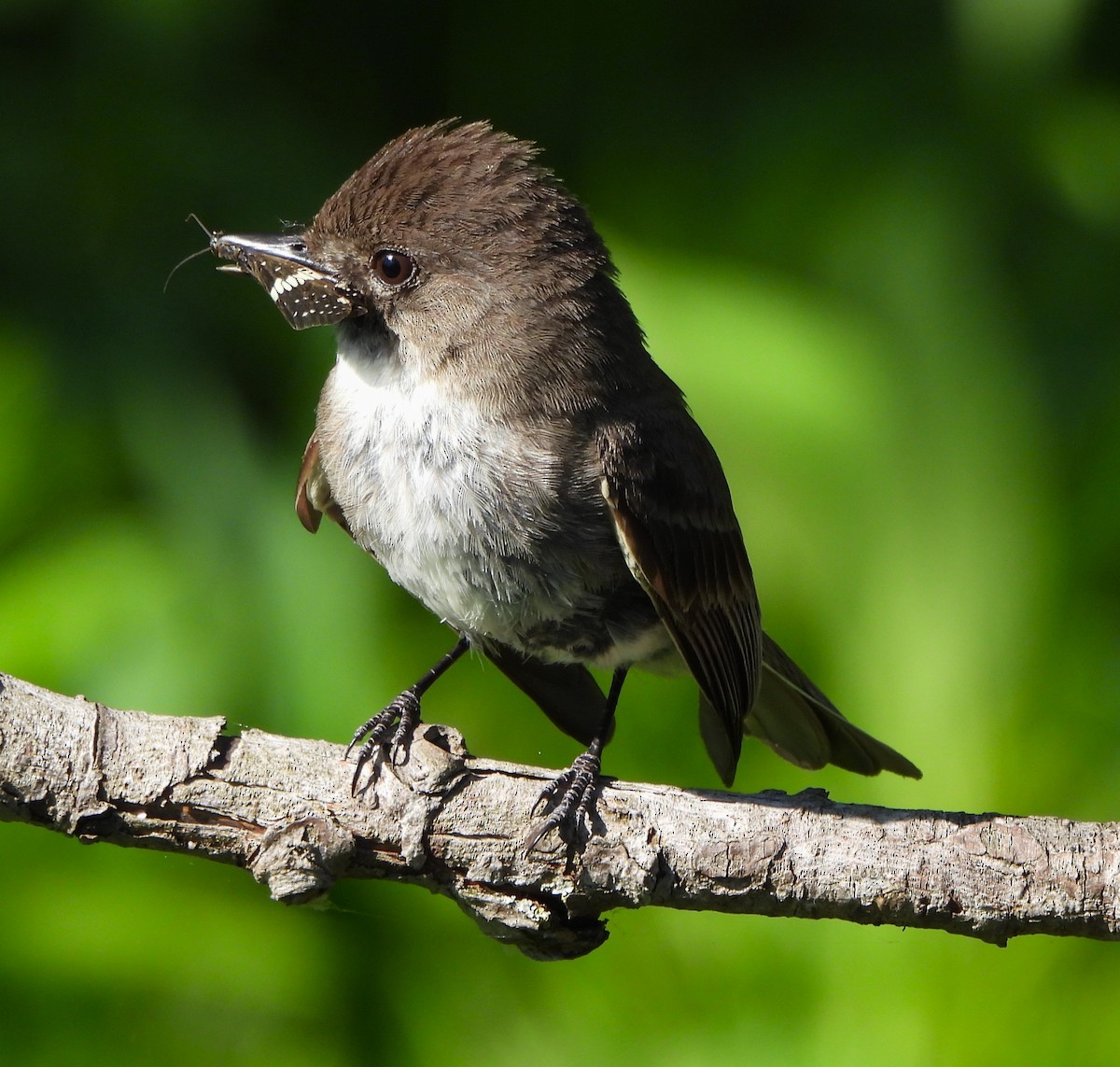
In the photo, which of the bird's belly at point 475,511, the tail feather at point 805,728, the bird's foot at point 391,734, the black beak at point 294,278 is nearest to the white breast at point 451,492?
the bird's belly at point 475,511

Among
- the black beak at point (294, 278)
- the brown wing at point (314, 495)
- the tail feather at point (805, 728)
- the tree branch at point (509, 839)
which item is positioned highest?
the black beak at point (294, 278)

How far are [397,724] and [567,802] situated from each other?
544 mm

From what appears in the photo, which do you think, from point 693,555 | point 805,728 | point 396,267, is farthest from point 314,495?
point 805,728

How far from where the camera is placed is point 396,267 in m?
2.91

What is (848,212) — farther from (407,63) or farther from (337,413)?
(337,413)

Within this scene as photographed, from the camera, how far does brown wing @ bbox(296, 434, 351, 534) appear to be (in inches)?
132

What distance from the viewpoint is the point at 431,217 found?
115 inches

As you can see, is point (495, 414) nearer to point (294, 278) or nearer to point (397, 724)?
point (294, 278)

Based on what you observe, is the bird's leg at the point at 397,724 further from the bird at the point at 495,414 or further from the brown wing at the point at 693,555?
the brown wing at the point at 693,555

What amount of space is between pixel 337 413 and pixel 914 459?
6.43 feet

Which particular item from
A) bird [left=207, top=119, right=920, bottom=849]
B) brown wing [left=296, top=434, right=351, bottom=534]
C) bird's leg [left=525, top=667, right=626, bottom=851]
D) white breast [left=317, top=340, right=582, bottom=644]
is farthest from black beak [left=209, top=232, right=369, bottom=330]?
bird's leg [left=525, top=667, right=626, bottom=851]

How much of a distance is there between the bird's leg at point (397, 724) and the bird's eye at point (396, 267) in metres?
0.95

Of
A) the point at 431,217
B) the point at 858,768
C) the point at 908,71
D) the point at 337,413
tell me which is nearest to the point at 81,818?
the point at 337,413

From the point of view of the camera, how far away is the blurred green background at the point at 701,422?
3672mm
